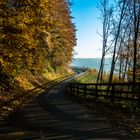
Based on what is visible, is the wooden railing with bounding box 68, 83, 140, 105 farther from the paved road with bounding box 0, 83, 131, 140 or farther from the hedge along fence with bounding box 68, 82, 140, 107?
the paved road with bounding box 0, 83, 131, 140

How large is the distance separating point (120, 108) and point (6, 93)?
10462mm

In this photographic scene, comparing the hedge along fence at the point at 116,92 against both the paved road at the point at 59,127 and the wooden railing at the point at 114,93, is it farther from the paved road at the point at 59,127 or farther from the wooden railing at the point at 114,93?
the paved road at the point at 59,127

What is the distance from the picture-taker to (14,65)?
22281mm

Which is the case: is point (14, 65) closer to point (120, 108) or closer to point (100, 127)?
point (120, 108)

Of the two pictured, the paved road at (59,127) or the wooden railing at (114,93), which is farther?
the wooden railing at (114,93)

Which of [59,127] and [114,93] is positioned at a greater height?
[114,93]

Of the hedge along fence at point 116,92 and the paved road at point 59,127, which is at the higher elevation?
the hedge along fence at point 116,92

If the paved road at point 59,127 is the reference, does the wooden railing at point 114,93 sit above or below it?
above

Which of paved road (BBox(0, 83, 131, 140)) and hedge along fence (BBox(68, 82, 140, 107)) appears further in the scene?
hedge along fence (BBox(68, 82, 140, 107))

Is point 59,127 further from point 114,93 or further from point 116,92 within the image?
point 114,93

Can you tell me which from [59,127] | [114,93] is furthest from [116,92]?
[59,127]

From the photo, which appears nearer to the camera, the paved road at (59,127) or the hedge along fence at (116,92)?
the paved road at (59,127)

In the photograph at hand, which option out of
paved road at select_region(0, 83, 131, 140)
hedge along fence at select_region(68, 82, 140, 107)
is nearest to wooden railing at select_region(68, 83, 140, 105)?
hedge along fence at select_region(68, 82, 140, 107)

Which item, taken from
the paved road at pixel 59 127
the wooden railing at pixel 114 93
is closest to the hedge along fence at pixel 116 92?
the wooden railing at pixel 114 93
